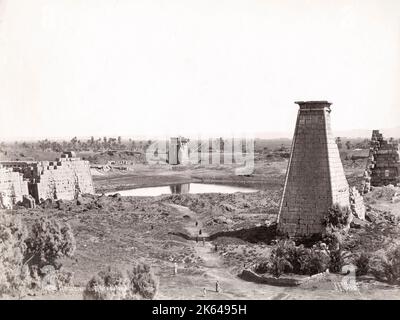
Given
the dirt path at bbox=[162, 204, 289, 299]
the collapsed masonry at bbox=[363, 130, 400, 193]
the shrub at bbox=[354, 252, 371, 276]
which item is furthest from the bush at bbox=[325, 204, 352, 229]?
the collapsed masonry at bbox=[363, 130, 400, 193]

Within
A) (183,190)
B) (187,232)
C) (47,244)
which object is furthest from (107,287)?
(183,190)

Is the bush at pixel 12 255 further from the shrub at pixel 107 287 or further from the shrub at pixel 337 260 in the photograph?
the shrub at pixel 337 260

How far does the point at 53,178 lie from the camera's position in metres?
17.7

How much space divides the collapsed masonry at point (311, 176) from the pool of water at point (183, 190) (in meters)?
2.08

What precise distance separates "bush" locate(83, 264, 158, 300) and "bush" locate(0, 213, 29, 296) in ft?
7.71

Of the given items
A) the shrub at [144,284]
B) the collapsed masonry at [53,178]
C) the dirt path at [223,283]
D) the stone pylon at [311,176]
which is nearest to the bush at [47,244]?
the collapsed masonry at [53,178]

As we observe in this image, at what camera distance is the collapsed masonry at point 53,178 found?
16.7 m

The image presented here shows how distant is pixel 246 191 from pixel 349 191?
343 cm

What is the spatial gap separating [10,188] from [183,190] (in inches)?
231

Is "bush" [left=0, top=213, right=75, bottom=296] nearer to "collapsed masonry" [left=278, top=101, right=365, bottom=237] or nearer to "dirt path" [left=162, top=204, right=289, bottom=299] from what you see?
"dirt path" [left=162, top=204, right=289, bottom=299]

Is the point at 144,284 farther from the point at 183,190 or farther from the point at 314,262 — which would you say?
the point at 183,190

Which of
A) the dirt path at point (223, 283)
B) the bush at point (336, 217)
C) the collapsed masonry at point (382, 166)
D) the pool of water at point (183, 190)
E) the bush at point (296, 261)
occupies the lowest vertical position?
the dirt path at point (223, 283)

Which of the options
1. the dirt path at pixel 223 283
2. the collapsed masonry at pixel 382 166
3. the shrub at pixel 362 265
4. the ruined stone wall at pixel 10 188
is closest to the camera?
the dirt path at pixel 223 283
